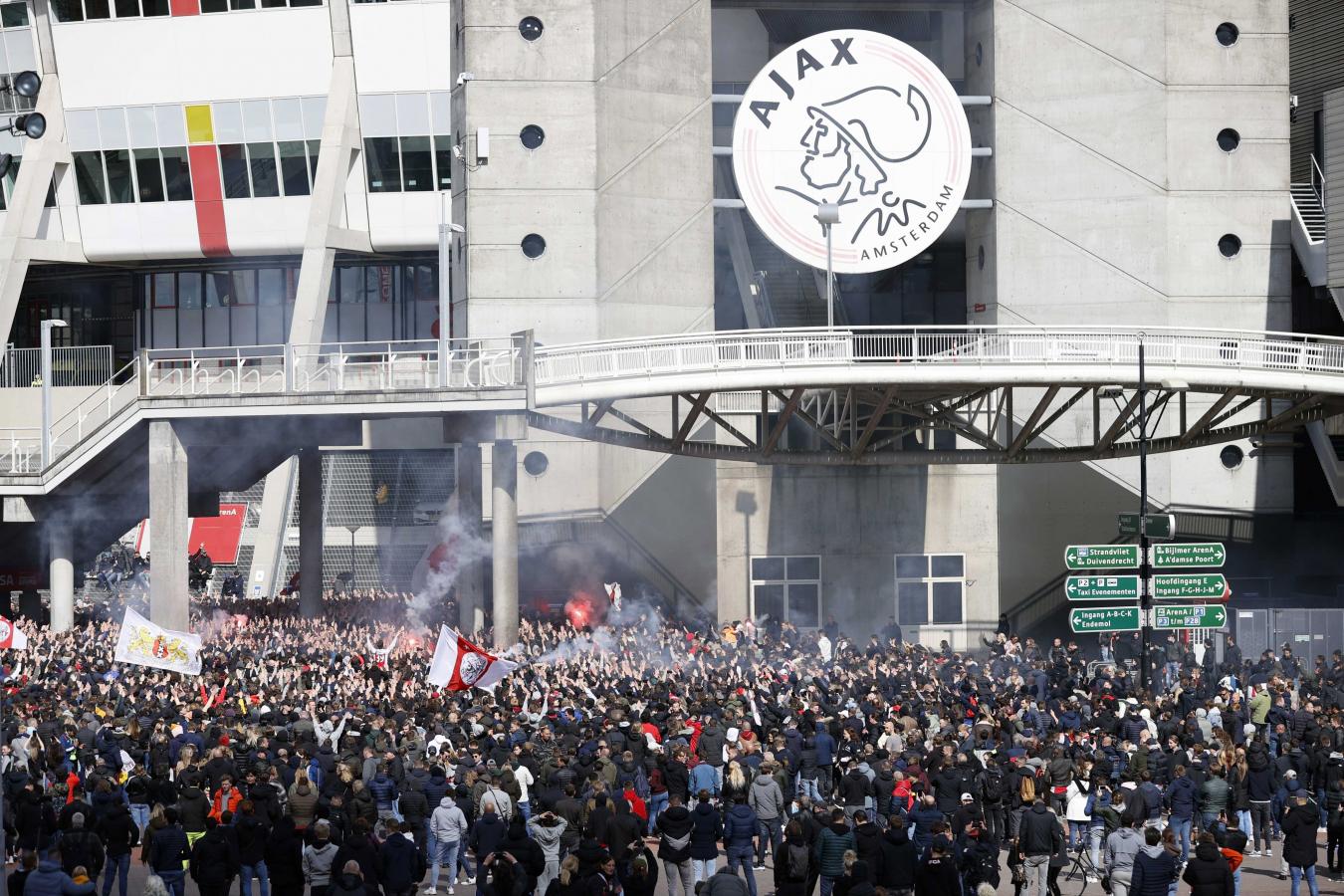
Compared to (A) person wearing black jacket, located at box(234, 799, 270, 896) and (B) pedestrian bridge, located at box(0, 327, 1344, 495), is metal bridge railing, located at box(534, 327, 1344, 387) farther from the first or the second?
(A) person wearing black jacket, located at box(234, 799, 270, 896)

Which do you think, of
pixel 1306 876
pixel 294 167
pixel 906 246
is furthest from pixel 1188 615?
pixel 294 167

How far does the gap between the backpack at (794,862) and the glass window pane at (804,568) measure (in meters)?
28.7

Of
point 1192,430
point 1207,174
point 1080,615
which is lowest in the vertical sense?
point 1080,615

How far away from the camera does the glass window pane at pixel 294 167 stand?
56.1 m

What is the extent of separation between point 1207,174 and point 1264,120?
2.14m

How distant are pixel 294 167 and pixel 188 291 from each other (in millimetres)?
9182

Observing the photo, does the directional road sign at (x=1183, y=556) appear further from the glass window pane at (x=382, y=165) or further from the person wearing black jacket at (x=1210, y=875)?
the glass window pane at (x=382, y=165)

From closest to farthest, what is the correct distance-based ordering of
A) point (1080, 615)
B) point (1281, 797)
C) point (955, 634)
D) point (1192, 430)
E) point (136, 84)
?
point (1281, 797)
point (1080, 615)
point (1192, 430)
point (955, 634)
point (136, 84)

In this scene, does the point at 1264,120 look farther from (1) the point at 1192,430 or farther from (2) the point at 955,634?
(2) the point at 955,634

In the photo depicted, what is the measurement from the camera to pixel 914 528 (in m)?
45.8

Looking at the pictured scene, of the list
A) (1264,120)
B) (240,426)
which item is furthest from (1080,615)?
(1264,120)

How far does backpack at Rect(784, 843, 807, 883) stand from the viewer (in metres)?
17.1

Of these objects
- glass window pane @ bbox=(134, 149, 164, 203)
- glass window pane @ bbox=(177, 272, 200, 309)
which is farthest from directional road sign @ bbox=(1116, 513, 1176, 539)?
glass window pane @ bbox=(177, 272, 200, 309)

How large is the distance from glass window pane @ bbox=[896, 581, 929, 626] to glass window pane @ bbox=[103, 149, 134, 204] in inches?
1162
